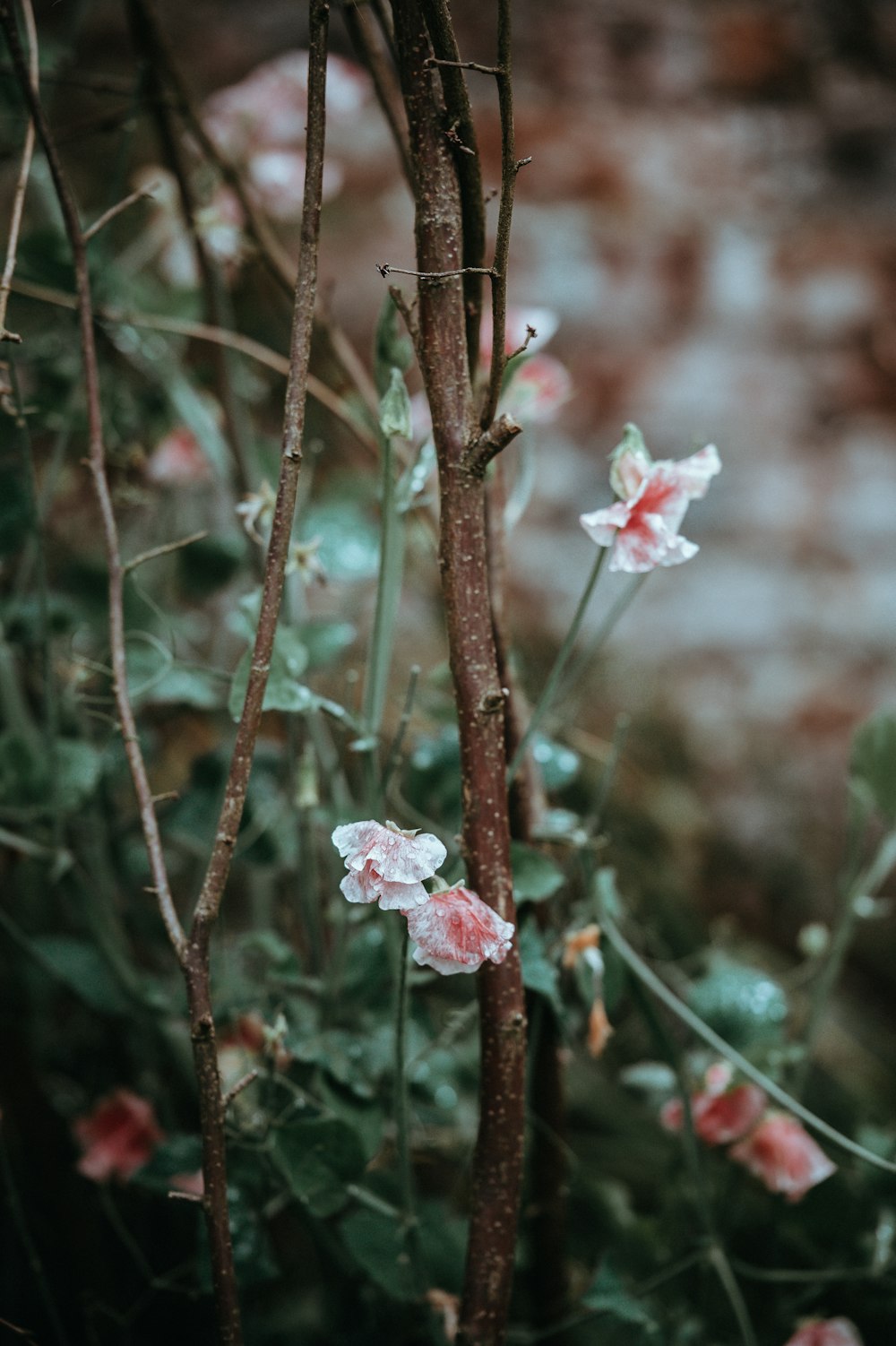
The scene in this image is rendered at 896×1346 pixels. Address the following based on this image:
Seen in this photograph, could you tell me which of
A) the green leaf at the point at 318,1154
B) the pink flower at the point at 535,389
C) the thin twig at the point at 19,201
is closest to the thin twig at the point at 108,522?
the thin twig at the point at 19,201

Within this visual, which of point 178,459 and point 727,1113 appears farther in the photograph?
point 178,459

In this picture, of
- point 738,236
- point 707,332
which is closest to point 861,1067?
point 707,332

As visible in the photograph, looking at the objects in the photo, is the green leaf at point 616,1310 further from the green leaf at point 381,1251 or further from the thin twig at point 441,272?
the thin twig at point 441,272

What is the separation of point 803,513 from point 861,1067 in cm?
57

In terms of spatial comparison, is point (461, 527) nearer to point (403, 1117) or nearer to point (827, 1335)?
point (403, 1117)

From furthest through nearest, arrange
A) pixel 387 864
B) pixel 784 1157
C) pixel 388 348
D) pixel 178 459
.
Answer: pixel 178 459 < pixel 784 1157 < pixel 388 348 < pixel 387 864

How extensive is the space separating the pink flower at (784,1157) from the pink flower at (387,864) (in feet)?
1.13

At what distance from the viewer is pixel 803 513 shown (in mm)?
1029

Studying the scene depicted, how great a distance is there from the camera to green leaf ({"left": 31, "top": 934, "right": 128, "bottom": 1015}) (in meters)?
0.58

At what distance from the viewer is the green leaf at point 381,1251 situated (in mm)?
475

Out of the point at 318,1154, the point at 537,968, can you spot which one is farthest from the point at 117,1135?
the point at 537,968

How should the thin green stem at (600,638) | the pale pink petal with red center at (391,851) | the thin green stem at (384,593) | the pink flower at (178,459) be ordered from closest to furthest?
the pale pink petal with red center at (391,851) < the thin green stem at (384,593) < the thin green stem at (600,638) < the pink flower at (178,459)

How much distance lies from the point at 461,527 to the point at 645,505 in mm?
80

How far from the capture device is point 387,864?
32 cm
